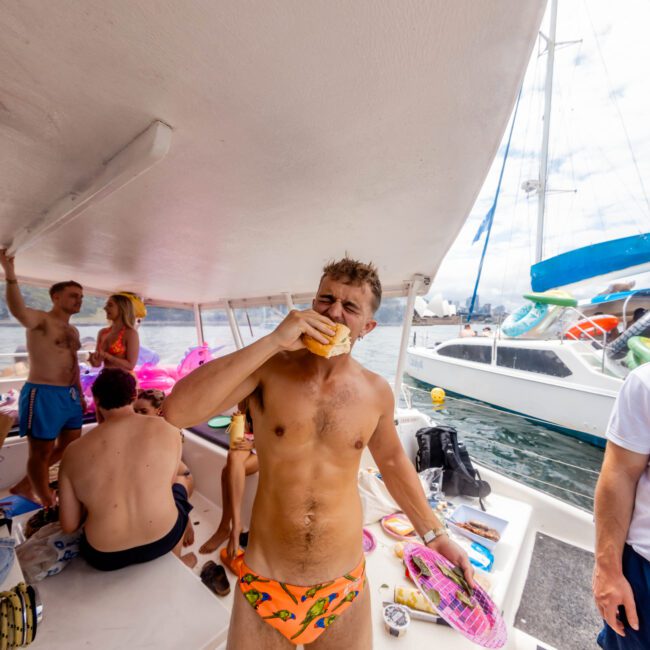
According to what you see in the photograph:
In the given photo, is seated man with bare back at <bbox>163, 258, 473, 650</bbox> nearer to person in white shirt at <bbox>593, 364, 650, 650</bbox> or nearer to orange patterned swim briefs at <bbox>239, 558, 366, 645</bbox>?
orange patterned swim briefs at <bbox>239, 558, 366, 645</bbox>

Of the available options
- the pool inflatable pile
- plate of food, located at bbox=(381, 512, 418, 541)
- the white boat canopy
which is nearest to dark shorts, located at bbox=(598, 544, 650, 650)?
plate of food, located at bbox=(381, 512, 418, 541)

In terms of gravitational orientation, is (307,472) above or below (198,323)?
below

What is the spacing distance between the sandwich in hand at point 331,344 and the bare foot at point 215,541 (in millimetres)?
2779

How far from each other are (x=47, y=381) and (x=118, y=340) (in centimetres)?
81

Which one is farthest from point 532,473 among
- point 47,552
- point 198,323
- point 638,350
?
point 198,323

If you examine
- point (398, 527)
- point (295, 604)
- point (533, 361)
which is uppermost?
point (533, 361)

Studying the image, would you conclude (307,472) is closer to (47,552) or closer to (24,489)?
(47,552)

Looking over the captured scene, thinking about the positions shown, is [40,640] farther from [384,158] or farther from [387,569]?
[384,158]

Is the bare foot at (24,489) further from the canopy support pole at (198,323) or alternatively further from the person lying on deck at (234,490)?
the canopy support pole at (198,323)

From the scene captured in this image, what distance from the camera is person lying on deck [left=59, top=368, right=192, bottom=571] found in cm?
201

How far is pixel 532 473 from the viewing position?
280 inches

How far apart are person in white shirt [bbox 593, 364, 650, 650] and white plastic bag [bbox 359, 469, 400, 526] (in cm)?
184

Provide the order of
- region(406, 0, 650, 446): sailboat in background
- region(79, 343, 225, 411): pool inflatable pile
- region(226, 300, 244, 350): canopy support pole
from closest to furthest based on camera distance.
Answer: region(79, 343, 225, 411): pool inflatable pile < region(226, 300, 244, 350): canopy support pole < region(406, 0, 650, 446): sailboat in background

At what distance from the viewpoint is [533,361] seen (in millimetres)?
10023
